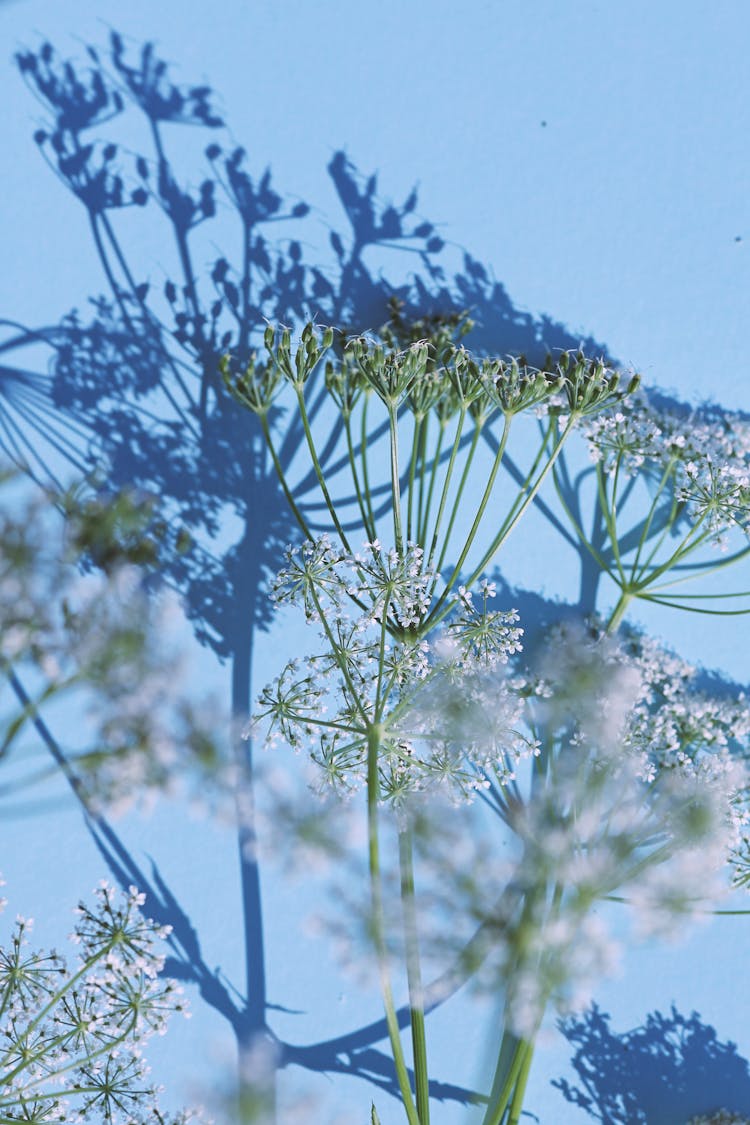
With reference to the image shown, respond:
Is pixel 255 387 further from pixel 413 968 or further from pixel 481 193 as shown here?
pixel 413 968

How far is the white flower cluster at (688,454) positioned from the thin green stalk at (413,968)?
3.80 ft

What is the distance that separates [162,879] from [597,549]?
5.59ft

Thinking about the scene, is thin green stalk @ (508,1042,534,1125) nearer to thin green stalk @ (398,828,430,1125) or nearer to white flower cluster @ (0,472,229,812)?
thin green stalk @ (398,828,430,1125)

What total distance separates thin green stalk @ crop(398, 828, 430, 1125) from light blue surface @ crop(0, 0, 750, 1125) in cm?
63

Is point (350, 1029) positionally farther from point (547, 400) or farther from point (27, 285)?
point (27, 285)

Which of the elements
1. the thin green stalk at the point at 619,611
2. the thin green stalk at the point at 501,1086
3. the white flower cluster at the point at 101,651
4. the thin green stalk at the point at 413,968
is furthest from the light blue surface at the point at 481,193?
the white flower cluster at the point at 101,651

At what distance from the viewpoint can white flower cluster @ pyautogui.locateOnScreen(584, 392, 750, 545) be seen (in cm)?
255

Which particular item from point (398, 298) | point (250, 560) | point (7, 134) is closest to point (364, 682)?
point (250, 560)

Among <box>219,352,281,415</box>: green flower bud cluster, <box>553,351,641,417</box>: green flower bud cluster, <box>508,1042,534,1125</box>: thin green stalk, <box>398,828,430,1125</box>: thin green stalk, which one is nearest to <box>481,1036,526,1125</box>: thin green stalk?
<box>508,1042,534,1125</box>: thin green stalk

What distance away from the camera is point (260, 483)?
9.91 ft

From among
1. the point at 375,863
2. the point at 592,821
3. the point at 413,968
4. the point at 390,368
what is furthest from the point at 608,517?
the point at 413,968

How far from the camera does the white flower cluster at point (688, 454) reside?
255 cm

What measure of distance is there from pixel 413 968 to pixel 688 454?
1.52 metres

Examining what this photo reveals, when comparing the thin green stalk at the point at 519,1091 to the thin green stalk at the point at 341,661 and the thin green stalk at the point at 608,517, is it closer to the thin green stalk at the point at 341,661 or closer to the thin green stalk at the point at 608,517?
the thin green stalk at the point at 341,661
